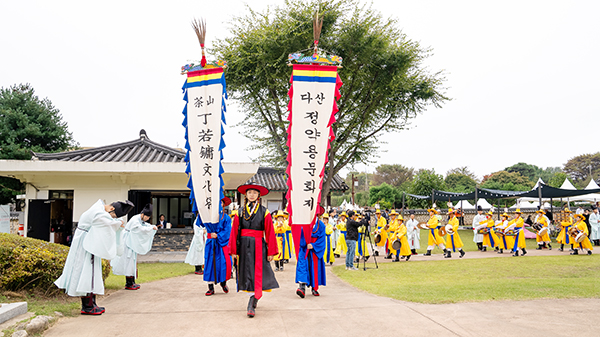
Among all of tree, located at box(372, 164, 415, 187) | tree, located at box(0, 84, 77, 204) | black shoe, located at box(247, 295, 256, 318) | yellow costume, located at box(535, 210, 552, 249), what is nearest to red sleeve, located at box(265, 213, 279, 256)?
black shoe, located at box(247, 295, 256, 318)

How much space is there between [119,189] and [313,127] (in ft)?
30.1

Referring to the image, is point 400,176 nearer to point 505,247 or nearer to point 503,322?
point 505,247

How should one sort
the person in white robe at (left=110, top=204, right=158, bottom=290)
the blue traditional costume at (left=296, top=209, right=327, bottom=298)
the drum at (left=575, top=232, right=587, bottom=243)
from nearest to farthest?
the blue traditional costume at (left=296, top=209, right=327, bottom=298) < the person in white robe at (left=110, top=204, right=158, bottom=290) < the drum at (left=575, top=232, right=587, bottom=243)

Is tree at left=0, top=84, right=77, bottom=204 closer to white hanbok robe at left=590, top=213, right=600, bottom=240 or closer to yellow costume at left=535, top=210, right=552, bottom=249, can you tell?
yellow costume at left=535, top=210, right=552, bottom=249

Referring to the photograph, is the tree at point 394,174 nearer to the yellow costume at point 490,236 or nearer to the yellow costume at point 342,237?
the yellow costume at point 490,236

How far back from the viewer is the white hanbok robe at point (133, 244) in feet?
25.0

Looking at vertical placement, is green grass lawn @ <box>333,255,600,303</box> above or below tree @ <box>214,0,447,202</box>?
below

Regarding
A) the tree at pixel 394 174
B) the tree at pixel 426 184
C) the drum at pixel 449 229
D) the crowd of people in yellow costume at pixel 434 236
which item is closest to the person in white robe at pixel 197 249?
the crowd of people in yellow costume at pixel 434 236

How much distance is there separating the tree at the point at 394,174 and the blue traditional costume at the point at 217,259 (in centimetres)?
5171

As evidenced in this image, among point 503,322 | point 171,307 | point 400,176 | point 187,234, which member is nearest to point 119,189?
point 187,234

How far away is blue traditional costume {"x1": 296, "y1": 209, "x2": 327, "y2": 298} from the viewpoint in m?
6.96

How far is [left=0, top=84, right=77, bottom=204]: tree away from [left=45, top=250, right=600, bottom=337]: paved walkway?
15323 millimetres

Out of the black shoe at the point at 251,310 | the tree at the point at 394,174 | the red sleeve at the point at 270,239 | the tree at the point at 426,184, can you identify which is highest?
the tree at the point at 394,174

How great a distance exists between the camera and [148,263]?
1220 cm
